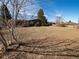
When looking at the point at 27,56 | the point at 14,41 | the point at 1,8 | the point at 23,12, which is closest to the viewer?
the point at 27,56

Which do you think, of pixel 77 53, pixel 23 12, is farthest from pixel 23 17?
pixel 77 53

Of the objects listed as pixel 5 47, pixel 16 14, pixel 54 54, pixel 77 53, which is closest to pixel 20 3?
pixel 16 14

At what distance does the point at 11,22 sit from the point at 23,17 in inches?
22.4

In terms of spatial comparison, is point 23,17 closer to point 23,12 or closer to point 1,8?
point 23,12

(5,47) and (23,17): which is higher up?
(23,17)

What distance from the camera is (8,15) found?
609 cm

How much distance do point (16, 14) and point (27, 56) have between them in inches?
71.6

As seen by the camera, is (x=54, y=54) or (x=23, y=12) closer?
(x=54, y=54)

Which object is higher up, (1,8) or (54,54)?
(1,8)

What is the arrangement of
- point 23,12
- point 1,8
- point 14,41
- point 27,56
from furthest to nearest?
point 14,41 → point 23,12 → point 1,8 → point 27,56

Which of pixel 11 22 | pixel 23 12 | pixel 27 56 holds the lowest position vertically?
pixel 27 56

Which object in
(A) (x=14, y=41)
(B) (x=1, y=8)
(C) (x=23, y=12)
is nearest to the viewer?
(B) (x=1, y=8)

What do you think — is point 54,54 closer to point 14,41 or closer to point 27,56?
point 27,56

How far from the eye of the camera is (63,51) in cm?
528
